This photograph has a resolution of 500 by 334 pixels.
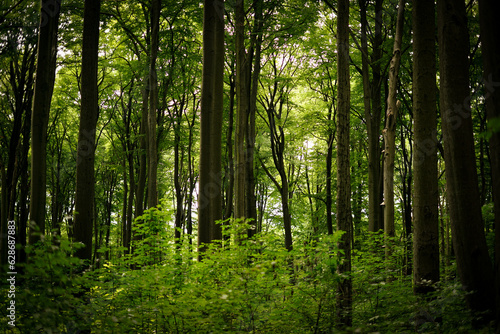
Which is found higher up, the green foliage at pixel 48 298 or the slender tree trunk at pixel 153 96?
the slender tree trunk at pixel 153 96

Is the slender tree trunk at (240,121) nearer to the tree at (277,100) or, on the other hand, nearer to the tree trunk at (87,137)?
the tree trunk at (87,137)

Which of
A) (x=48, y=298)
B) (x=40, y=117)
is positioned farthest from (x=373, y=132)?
(x=48, y=298)

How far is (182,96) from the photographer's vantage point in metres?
21.5

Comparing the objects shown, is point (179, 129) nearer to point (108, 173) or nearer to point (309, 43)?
point (309, 43)

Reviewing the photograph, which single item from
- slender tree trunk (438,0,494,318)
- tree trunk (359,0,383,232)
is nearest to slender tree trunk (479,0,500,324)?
slender tree trunk (438,0,494,318)

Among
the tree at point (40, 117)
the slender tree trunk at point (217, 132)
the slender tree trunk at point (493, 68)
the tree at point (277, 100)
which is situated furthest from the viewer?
the tree at point (277, 100)

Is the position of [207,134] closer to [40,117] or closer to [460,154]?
[40,117]

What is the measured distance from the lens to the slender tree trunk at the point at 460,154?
16.1 feet

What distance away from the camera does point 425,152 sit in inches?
232

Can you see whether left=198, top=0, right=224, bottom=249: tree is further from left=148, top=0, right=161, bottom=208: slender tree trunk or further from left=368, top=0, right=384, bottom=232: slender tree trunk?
left=368, top=0, right=384, bottom=232: slender tree trunk

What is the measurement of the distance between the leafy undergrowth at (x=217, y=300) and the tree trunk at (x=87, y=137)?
1.16 metres

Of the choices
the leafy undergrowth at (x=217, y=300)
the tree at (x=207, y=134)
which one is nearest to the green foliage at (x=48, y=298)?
the leafy undergrowth at (x=217, y=300)

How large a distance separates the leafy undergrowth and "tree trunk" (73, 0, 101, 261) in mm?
1164

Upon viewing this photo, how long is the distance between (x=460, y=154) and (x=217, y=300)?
13.4ft
